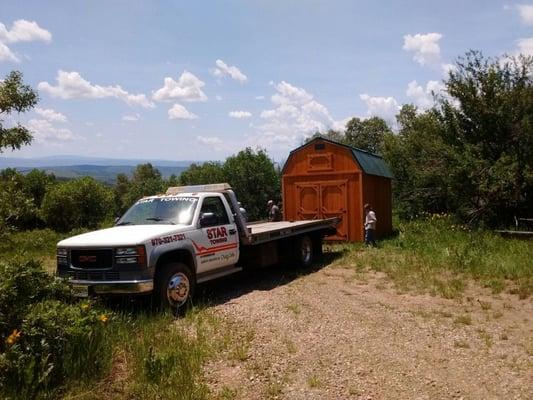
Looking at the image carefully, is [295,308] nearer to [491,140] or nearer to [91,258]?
[91,258]

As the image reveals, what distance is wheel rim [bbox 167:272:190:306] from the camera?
8125 mm

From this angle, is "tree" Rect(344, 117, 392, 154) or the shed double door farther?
"tree" Rect(344, 117, 392, 154)

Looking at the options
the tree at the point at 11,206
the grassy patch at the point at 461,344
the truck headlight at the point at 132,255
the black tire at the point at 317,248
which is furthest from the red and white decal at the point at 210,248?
the black tire at the point at 317,248

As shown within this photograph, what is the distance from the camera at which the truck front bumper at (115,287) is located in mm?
7652

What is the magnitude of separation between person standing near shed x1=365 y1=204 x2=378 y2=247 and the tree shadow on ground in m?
2.24

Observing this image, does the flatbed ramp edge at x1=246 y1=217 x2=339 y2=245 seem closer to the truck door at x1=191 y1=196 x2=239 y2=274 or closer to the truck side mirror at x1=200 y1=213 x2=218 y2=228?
the truck door at x1=191 y1=196 x2=239 y2=274

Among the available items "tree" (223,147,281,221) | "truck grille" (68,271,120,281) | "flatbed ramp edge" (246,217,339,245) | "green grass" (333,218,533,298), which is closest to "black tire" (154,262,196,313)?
"truck grille" (68,271,120,281)

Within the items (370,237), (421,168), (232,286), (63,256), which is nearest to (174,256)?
(63,256)

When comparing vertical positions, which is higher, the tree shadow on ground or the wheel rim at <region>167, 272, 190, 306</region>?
the wheel rim at <region>167, 272, 190, 306</region>

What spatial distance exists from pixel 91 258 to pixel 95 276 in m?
0.28

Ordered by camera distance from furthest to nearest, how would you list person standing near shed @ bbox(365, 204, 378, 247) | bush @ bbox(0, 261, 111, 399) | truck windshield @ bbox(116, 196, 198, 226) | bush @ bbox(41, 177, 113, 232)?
bush @ bbox(41, 177, 113, 232)
person standing near shed @ bbox(365, 204, 378, 247)
truck windshield @ bbox(116, 196, 198, 226)
bush @ bbox(0, 261, 111, 399)

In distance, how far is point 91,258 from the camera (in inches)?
314

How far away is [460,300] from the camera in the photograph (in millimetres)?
9086

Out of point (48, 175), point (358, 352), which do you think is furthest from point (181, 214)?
point (48, 175)
